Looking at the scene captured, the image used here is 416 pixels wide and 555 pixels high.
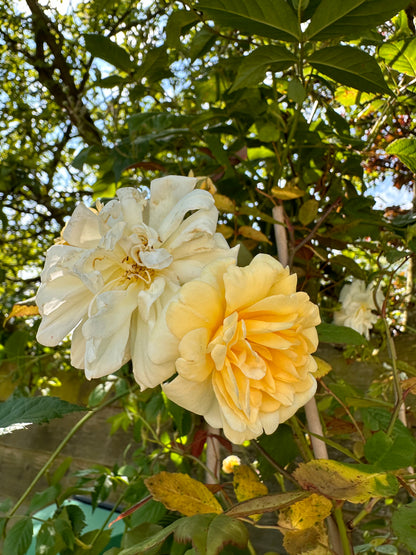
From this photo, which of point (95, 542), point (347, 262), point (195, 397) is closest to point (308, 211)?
point (347, 262)

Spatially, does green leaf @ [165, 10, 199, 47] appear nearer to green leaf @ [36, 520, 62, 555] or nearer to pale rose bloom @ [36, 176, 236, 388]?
pale rose bloom @ [36, 176, 236, 388]

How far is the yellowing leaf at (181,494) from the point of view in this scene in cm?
40

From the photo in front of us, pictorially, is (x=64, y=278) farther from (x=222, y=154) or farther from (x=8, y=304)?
(x=8, y=304)

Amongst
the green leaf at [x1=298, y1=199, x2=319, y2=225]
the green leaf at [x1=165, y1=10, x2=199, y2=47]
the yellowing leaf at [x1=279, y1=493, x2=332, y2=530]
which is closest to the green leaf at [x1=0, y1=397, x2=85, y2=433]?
the yellowing leaf at [x1=279, y1=493, x2=332, y2=530]

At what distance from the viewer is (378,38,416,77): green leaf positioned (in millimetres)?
550

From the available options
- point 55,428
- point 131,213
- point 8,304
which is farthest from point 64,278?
point 8,304

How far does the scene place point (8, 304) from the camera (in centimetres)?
152

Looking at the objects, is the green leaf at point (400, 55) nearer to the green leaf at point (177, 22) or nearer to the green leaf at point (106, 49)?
the green leaf at point (177, 22)

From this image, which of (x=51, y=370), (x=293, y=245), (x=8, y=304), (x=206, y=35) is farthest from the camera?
(x=8, y=304)

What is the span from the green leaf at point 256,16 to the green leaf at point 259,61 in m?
0.02

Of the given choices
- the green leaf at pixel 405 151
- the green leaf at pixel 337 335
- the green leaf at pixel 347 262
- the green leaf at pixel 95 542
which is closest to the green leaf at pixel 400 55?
the green leaf at pixel 405 151

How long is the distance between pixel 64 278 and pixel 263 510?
202 mm

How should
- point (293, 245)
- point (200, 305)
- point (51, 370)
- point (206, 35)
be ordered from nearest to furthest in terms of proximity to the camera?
point (200, 305) → point (293, 245) → point (206, 35) → point (51, 370)

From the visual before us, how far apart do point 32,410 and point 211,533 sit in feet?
0.57
